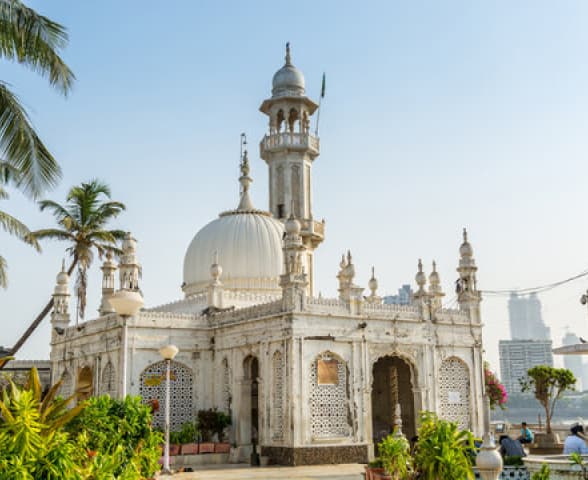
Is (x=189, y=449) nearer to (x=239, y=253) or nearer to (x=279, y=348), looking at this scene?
(x=279, y=348)

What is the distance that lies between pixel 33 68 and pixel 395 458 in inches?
442

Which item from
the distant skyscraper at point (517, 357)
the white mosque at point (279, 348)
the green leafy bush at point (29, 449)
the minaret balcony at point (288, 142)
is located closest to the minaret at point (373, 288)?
the white mosque at point (279, 348)

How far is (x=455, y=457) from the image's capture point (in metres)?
13.0

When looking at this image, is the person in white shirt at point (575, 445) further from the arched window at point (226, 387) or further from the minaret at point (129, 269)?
the minaret at point (129, 269)

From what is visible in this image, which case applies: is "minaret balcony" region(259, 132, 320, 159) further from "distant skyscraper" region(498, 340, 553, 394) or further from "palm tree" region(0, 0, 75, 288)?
"distant skyscraper" region(498, 340, 553, 394)

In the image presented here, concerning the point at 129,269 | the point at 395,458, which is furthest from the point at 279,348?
the point at 395,458

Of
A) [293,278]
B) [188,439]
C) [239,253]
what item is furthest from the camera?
[239,253]

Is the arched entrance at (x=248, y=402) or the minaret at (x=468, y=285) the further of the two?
the minaret at (x=468, y=285)

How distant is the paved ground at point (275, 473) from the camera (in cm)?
2255

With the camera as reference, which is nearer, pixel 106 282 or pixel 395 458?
pixel 395 458

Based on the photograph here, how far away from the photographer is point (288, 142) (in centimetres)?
3991

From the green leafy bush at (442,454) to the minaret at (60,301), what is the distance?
25.9 metres

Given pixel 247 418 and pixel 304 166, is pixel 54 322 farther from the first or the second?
pixel 304 166

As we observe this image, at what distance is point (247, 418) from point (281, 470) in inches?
184
